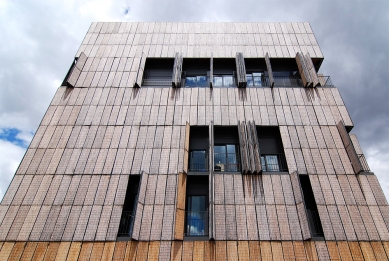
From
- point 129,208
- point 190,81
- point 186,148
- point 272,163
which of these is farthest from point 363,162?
point 129,208

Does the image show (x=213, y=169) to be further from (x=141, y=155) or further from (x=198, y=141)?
(x=141, y=155)

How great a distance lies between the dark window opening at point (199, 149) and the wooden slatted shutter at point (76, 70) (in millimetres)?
13192

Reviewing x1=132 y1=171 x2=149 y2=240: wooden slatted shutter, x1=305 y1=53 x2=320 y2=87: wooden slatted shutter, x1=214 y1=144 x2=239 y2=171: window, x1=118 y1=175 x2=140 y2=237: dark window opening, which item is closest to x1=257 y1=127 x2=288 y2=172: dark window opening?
x1=214 y1=144 x2=239 y2=171: window

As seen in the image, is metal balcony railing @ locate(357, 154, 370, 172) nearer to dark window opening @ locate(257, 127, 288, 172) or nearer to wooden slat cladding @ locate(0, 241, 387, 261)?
wooden slat cladding @ locate(0, 241, 387, 261)

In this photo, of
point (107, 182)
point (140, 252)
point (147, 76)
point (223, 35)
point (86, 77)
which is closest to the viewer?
point (140, 252)

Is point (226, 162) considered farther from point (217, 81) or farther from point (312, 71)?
point (312, 71)

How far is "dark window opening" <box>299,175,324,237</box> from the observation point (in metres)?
14.6

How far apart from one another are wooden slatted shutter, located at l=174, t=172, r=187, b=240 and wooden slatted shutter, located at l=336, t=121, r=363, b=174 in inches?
520

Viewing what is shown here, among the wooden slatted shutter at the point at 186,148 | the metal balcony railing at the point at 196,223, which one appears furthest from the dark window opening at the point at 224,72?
the metal balcony railing at the point at 196,223

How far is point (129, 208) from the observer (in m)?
16.0

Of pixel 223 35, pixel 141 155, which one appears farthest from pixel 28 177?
pixel 223 35

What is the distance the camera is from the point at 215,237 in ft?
45.4

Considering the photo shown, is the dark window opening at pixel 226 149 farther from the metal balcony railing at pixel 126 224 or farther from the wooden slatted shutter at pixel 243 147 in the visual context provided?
the metal balcony railing at pixel 126 224

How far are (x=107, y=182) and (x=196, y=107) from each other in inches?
394
